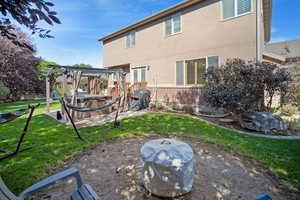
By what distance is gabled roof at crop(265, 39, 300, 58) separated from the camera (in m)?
16.1

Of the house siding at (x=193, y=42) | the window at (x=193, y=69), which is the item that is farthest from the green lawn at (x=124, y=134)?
the house siding at (x=193, y=42)

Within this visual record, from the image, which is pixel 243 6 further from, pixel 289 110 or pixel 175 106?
pixel 175 106

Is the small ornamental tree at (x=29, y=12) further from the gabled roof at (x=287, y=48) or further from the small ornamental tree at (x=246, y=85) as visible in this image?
the gabled roof at (x=287, y=48)

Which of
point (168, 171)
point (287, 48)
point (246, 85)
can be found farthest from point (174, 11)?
point (287, 48)

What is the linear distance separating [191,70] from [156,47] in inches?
126

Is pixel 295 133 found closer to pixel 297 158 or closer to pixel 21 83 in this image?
pixel 297 158

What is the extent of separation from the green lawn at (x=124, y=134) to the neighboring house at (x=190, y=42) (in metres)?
3.52

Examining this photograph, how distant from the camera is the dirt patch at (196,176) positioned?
224cm

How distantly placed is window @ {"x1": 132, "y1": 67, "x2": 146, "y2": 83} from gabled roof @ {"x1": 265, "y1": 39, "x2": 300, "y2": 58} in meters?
15.0

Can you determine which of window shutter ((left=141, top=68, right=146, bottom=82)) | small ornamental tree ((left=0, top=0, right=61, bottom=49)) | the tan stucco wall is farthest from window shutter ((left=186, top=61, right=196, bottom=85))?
small ornamental tree ((left=0, top=0, right=61, bottom=49))

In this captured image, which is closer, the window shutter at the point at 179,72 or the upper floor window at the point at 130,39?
the window shutter at the point at 179,72

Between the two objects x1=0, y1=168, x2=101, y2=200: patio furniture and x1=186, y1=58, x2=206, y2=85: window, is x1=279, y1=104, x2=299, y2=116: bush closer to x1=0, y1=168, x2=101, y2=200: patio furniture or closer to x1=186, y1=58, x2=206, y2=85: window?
x1=186, y1=58, x2=206, y2=85: window

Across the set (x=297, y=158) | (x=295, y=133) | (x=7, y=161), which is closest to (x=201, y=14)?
(x=295, y=133)

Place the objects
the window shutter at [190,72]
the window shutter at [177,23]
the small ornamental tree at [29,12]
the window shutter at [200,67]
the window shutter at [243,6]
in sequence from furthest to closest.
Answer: the window shutter at [177,23], the window shutter at [190,72], the window shutter at [200,67], the window shutter at [243,6], the small ornamental tree at [29,12]
